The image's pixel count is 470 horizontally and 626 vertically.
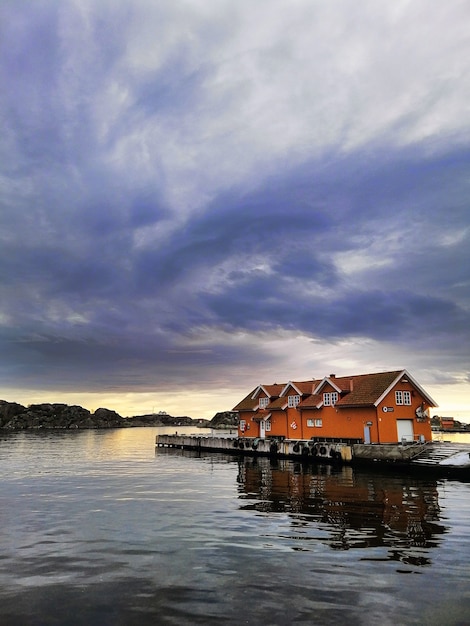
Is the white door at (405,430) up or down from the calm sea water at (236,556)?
up

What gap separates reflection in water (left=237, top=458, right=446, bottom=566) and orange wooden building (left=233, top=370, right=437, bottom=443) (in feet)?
24.7

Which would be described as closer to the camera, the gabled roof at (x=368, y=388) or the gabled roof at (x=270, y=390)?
the gabled roof at (x=368, y=388)

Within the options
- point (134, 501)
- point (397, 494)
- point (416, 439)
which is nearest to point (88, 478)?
point (134, 501)

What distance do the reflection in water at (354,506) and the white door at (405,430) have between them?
27.9 feet

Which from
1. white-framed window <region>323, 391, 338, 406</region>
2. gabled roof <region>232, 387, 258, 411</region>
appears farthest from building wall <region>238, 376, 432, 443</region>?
gabled roof <region>232, 387, 258, 411</region>

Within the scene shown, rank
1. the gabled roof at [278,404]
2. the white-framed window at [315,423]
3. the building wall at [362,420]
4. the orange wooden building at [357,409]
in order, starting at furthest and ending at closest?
the gabled roof at [278,404] < the white-framed window at [315,423] < the orange wooden building at [357,409] < the building wall at [362,420]

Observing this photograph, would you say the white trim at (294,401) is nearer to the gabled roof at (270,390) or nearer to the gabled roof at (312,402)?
the gabled roof at (312,402)

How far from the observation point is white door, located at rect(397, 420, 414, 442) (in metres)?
48.8

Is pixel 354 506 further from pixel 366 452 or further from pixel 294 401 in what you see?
pixel 294 401

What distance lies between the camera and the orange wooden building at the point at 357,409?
4838 cm

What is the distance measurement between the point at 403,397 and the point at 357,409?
5.11 m

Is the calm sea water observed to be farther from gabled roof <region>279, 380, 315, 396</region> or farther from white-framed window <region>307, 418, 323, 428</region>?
gabled roof <region>279, 380, 315, 396</region>

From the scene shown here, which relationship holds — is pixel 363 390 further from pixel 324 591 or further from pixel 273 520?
pixel 324 591

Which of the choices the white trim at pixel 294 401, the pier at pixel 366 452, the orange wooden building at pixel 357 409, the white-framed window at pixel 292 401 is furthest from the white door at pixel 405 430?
the white-framed window at pixel 292 401
